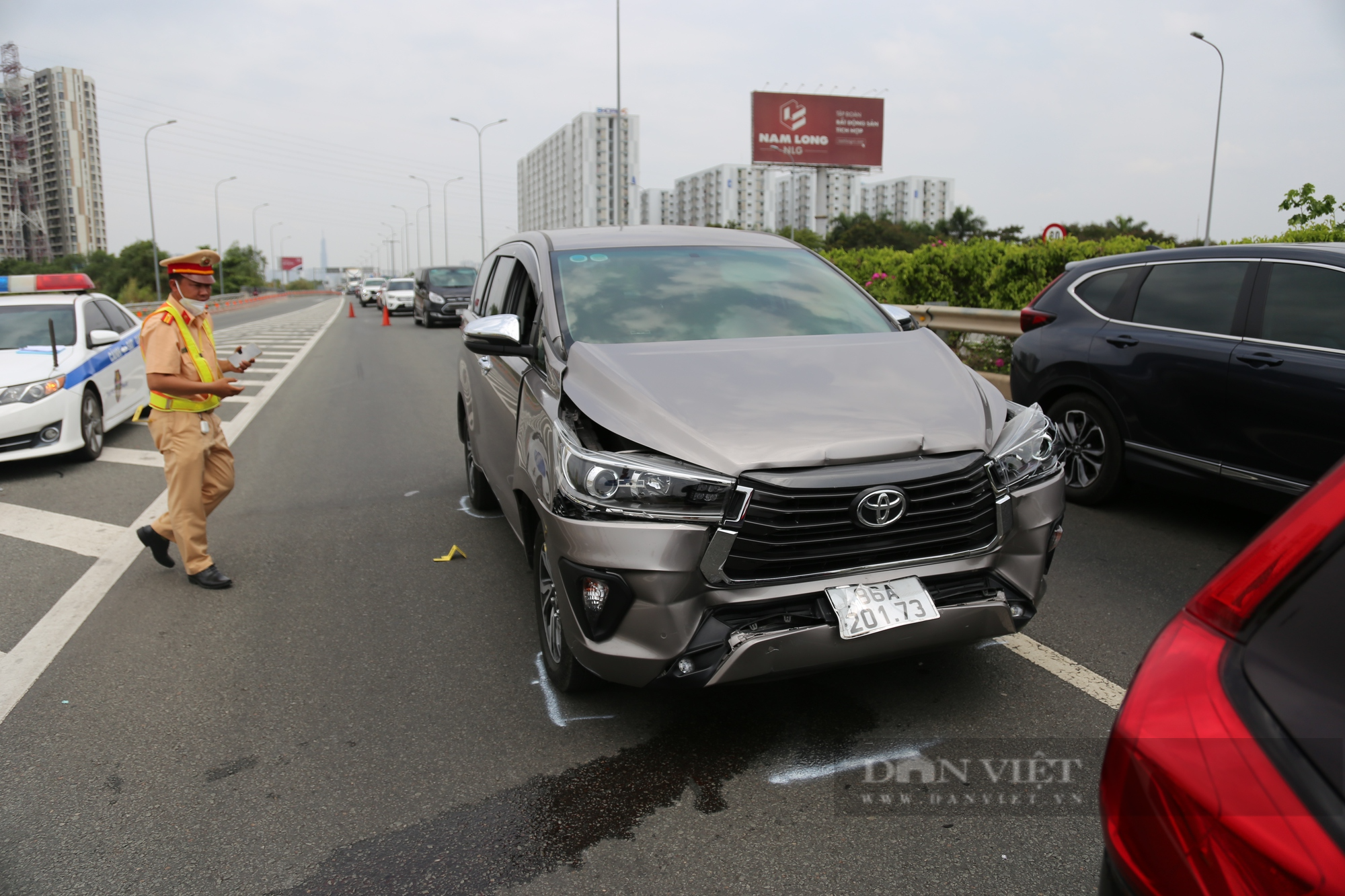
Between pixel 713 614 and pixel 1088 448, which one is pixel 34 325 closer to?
pixel 713 614

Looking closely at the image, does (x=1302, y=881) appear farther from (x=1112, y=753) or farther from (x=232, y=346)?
(x=232, y=346)

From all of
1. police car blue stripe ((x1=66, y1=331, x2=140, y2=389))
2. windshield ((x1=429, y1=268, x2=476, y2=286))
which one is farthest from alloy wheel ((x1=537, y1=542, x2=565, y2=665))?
windshield ((x1=429, y1=268, x2=476, y2=286))

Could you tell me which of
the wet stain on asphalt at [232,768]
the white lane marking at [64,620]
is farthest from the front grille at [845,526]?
the white lane marking at [64,620]

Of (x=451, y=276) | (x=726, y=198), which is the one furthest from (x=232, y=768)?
(x=726, y=198)

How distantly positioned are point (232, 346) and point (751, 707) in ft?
71.0

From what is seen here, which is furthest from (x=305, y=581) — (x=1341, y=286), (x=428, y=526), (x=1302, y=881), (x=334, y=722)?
(x=1341, y=286)

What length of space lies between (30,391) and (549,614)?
6382 millimetres

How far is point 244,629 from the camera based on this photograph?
4.47 m

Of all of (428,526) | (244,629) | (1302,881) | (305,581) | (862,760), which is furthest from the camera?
Result: (428,526)

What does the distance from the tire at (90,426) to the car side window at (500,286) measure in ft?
15.2

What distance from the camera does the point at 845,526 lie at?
9.66 feet

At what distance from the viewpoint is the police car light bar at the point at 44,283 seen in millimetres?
8445

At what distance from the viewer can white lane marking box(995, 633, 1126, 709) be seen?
358 cm

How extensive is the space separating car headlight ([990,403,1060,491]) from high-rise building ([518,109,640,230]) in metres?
97.3
